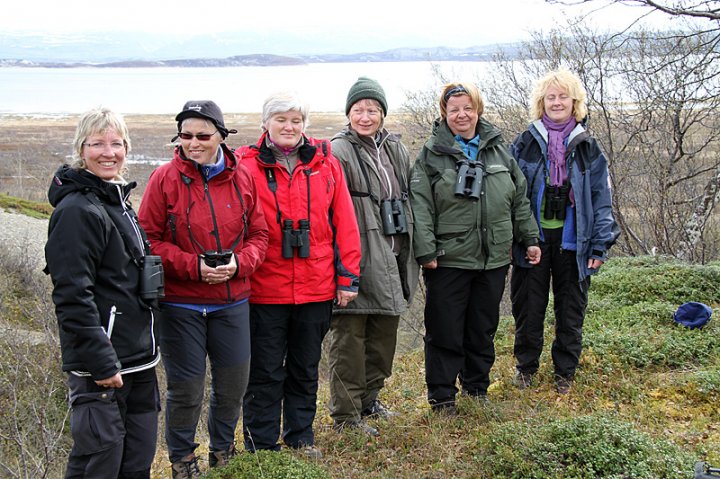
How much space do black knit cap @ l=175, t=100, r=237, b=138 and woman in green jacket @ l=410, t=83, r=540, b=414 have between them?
Answer: 1521 millimetres

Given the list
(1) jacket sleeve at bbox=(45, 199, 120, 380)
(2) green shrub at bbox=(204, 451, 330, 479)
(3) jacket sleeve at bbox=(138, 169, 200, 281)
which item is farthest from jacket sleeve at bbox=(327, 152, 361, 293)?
(1) jacket sleeve at bbox=(45, 199, 120, 380)

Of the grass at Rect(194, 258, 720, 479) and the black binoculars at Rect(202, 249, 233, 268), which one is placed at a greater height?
the black binoculars at Rect(202, 249, 233, 268)

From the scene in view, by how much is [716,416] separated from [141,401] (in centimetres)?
416

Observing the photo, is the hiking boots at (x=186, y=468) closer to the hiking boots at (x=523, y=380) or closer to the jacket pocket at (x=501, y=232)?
the jacket pocket at (x=501, y=232)

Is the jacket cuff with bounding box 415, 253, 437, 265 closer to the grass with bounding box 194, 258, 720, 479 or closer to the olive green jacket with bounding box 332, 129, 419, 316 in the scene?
the olive green jacket with bounding box 332, 129, 419, 316

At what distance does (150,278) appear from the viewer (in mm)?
3275

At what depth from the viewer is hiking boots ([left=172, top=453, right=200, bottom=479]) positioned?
→ 385 cm

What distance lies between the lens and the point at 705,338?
245 inches

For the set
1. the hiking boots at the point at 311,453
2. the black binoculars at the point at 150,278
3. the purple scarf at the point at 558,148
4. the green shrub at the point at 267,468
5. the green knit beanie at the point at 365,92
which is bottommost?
the hiking boots at the point at 311,453

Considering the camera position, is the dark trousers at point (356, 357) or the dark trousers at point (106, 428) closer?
the dark trousers at point (106, 428)

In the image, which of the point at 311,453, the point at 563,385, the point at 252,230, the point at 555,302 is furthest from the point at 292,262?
the point at 563,385

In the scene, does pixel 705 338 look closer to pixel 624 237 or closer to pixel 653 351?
pixel 653 351

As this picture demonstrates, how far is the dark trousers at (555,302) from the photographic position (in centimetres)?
509

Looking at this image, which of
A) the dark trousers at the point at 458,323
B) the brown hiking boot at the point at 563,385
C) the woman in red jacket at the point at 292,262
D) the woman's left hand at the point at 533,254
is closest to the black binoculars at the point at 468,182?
the dark trousers at the point at 458,323
